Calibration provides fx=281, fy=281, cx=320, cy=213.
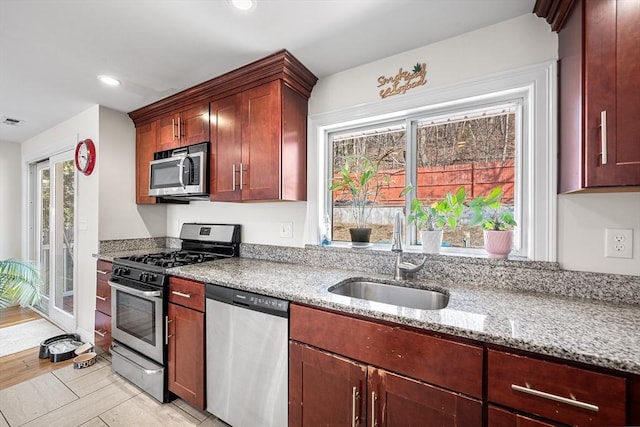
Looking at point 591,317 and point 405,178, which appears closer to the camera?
point 591,317

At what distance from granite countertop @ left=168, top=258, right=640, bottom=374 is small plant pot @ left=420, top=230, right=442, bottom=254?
198 mm

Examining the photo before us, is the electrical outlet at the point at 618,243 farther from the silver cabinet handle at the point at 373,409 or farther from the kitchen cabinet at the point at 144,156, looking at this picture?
the kitchen cabinet at the point at 144,156

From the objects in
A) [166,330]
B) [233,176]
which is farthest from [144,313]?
[233,176]

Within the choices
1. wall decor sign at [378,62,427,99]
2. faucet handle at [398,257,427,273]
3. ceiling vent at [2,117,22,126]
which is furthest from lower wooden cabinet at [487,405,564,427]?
ceiling vent at [2,117,22,126]

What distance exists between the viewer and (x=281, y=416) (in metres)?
1.39

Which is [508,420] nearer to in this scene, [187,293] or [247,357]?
[247,357]

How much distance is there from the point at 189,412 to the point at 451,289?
1807 millimetres

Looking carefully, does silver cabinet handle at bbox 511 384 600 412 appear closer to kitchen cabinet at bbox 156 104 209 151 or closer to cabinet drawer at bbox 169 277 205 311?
cabinet drawer at bbox 169 277 205 311

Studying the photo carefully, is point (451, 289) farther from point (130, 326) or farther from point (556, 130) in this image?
point (130, 326)

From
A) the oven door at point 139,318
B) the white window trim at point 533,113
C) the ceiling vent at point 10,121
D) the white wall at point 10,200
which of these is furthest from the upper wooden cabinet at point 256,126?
the white wall at point 10,200

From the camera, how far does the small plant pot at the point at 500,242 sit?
1.48 metres

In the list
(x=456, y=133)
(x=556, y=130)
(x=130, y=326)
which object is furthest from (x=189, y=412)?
(x=556, y=130)

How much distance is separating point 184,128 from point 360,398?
2348mm

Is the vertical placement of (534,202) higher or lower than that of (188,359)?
higher
